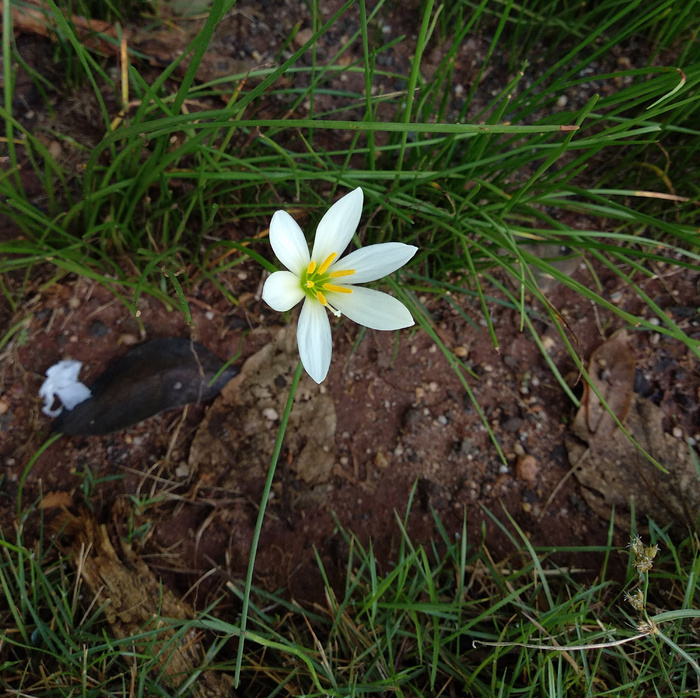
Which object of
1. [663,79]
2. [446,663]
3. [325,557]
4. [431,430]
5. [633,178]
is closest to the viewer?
[663,79]

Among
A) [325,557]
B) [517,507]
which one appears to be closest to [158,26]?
[325,557]

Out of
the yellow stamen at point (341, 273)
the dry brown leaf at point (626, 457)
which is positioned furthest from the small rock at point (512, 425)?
the yellow stamen at point (341, 273)

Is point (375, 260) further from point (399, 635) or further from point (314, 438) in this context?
point (399, 635)

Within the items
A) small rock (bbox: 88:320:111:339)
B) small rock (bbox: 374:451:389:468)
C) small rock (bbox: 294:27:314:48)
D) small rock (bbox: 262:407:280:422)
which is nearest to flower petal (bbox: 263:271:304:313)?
small rock (bbox: 262:407:280:422)

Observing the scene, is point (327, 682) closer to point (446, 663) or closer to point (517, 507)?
point (446, 663)

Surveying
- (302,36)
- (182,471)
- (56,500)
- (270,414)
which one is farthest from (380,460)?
(302,36)
